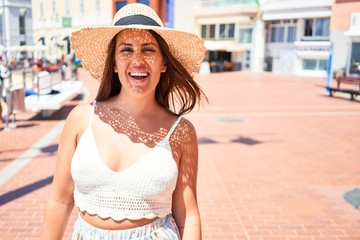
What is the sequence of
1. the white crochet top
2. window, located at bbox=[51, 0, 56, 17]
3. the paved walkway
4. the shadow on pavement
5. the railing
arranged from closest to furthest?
1. the white crochet top
2. the paved walkway
3. the shadow on pavement
4. the railing
5. window, located at bbox=[51, 0, 56, 17]

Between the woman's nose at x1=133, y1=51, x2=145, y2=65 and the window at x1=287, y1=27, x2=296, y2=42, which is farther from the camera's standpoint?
the window at x1=287, y1=27, x2=296, y2=42

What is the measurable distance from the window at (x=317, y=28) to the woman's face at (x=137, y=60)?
33.6m

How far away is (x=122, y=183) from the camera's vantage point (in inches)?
62.2

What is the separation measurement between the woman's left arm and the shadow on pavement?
3.65 metres

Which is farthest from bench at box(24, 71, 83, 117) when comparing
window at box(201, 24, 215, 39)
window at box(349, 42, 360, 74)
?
window at box(201, 24, 215, 39)

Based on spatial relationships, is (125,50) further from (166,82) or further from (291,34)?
(291,34)

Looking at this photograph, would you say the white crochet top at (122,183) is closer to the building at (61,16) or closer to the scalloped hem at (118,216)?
the scalloped hem at (118,216)

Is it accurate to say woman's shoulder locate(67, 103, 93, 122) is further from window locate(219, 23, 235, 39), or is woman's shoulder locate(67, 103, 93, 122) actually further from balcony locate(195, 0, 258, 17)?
window locate(219, 23, 235, 39)

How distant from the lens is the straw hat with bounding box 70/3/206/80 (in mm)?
1656

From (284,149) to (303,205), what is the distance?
297 centimetres

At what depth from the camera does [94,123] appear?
1.69 meters

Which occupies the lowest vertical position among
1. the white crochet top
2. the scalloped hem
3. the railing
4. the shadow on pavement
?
the shadow on pavement

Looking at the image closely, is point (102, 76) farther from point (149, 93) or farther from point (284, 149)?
point (284, 149)

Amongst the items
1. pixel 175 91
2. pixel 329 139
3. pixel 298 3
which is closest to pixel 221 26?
pixel 298 3
